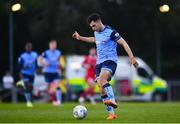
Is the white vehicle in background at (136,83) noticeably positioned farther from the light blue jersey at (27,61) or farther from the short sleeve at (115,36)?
the short sleeve at (115,36)

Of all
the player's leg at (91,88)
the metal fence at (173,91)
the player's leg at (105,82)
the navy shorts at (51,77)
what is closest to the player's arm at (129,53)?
the player's leg at (105,82)

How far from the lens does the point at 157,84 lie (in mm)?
52688

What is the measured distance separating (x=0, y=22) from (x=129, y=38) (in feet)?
29.4

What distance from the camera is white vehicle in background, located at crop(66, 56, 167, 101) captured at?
169 ft

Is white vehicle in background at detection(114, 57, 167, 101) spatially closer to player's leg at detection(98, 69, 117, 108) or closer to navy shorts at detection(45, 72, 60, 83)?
navy shorts at detection(45, 72, 60, 83)

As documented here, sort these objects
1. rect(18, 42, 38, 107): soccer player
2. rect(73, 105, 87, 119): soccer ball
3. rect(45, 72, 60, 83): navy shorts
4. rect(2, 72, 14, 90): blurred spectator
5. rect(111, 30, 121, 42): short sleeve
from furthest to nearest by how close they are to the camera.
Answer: rect(2, 72, 14, 90): blurred spectator, rect(45, 72, 60, 83): navy shorts, rect(18, 42, 38, 107): soccer player, rect(111, 30, 121, 42): short sleeve, rect(73, 105, 87, 119): soccer ball

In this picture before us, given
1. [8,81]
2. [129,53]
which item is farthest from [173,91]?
[129,53]

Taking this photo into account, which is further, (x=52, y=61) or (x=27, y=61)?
(x=52, y=61)

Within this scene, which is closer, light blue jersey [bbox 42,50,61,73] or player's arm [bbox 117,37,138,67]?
player's arm [bbox 117,37,138,67]

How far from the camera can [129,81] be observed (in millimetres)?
52188

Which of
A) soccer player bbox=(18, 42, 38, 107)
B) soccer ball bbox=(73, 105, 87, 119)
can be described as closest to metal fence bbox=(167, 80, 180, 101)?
soccer player bbox=(18, 42, 38, 107)

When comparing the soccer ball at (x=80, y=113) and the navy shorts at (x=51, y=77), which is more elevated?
the navy shorts at (x=51, y=77)

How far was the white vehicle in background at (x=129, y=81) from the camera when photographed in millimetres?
51656

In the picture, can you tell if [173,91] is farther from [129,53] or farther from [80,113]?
[129,53]
